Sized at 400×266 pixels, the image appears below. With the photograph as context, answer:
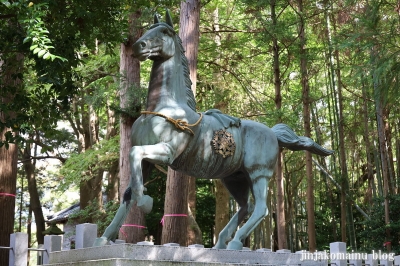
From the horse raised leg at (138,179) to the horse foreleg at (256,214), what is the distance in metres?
1.06

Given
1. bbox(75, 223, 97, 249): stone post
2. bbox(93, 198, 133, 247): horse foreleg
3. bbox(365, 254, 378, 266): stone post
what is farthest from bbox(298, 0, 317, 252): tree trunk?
bbox(93, 198, 133, 247): horse foreleg

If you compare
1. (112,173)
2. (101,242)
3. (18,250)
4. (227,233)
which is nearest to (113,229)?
(101,242)

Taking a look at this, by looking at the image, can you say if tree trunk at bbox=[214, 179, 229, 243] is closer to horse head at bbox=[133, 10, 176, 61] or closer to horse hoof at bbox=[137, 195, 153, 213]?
horse head at bbox=[133, 10, 176, 61]

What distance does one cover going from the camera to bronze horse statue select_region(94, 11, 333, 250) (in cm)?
489

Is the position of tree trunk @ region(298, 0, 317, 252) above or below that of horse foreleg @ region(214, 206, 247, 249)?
above

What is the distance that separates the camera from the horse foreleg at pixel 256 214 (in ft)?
17.6

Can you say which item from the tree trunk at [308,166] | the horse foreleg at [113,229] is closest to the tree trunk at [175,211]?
the tree trunk at [308,166]

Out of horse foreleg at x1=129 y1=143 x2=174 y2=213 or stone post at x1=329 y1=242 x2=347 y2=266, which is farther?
stone post at x1=329 y1=242 x2=347 y2=266

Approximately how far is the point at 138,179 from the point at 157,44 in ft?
4.31

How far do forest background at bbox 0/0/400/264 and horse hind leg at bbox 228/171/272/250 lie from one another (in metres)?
2.44

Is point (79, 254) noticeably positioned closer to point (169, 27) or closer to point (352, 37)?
point (169, 27)

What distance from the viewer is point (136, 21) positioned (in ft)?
31.8

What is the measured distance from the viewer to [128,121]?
30.3 feet

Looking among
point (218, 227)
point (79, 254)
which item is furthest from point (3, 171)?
point (218, 227)
